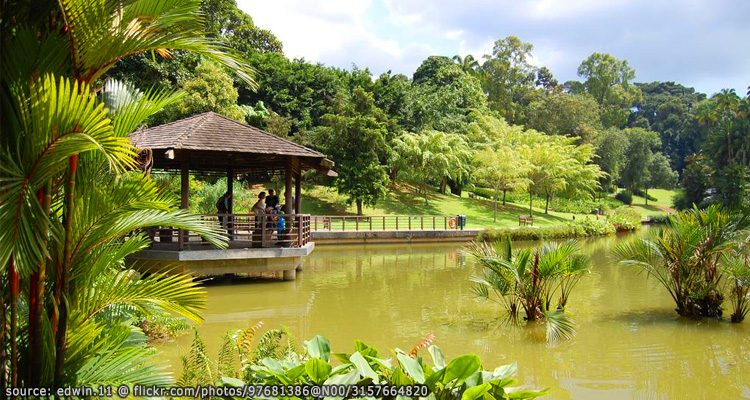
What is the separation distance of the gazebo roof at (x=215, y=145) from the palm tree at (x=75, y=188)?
28.0ft

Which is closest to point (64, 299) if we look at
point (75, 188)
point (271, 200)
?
point (75, 188)

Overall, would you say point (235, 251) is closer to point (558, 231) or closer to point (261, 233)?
point (261, 233)

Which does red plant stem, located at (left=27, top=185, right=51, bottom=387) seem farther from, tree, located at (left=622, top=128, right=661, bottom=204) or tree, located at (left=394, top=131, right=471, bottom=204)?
tree, located at (left=622, top=128, right=661, bottom=204)

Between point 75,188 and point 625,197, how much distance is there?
56.1 meters

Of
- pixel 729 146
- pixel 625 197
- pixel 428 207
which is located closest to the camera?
pixel 428 207

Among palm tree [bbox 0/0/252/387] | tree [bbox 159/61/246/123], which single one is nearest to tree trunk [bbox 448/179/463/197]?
tree [bbox 159/61/246/123]

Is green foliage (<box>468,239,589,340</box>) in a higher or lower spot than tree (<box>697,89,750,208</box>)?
lower

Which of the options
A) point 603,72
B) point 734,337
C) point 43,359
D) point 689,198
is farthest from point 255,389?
point 603,72

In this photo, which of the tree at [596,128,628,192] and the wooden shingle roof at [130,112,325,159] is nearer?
the wooden shingle roof at [130,112,325,159]

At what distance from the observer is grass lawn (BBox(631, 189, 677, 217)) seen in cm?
4994

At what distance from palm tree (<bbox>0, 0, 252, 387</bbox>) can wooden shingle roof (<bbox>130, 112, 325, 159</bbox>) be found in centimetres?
883

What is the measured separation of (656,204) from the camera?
54.9 m

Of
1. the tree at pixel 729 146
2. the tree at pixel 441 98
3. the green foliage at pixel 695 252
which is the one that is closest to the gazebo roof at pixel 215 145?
the green foliage at pixel 695 252

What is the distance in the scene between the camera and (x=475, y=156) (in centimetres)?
3572
